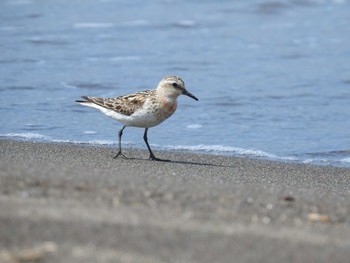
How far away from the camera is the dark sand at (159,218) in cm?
552

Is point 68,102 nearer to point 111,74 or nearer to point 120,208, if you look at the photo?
point 111,74

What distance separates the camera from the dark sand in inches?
217

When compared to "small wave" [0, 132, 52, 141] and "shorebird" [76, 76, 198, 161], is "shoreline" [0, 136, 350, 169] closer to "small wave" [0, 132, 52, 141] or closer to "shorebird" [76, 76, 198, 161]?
"small wave" [0, 132, 52, 141]

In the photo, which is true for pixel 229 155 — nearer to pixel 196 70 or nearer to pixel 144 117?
pixel 144 117

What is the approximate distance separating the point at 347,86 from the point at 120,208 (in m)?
8.06

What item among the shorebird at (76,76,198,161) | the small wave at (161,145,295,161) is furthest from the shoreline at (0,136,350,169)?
the shorebird at (76,76,198,161)

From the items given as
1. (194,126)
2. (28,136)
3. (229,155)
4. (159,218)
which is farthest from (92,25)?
(159,218)

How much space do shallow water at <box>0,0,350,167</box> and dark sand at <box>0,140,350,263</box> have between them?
8.96 feet

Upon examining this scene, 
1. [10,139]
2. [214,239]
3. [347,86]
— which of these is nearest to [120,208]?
[214,239]

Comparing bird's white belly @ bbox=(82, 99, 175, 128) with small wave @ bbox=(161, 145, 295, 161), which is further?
small wave @ bbox=(161, 145, 295, 161)

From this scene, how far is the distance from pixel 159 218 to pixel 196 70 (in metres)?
8.71

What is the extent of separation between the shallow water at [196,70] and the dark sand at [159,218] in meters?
2.73

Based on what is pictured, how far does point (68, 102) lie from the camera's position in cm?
1266

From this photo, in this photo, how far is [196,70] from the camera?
14.6 m
